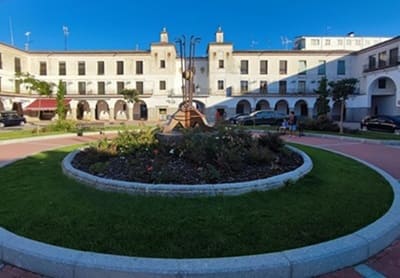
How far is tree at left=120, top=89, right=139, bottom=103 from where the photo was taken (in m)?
42.5

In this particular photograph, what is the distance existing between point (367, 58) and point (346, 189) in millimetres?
46304

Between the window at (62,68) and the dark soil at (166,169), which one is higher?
the window at (62,68)

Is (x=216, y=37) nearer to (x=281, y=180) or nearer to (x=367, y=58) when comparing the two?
(x=367, y=58)

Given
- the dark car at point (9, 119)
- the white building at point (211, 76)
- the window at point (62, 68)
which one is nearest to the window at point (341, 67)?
the white building at point (211, 76)

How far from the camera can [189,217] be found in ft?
14.5

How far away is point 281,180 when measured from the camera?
5.85 m

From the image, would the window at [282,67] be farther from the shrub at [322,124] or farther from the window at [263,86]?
the shrub at [322,124]

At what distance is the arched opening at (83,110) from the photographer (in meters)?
48.1

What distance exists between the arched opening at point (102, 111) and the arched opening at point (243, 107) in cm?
2109

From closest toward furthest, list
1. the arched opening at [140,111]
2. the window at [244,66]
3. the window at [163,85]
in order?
A: the window at [163,85]
the window at [244,66]
the arched opening at [140,111]

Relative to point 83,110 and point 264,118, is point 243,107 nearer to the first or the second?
point 264,118

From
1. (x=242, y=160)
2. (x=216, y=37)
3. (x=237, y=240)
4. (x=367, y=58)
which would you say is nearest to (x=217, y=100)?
(x=216, y=37)

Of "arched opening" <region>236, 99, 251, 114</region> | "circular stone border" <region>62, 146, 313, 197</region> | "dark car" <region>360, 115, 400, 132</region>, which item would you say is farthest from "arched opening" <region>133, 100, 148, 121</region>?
"circular stone border" <region>62, 146, 313, 197</region>

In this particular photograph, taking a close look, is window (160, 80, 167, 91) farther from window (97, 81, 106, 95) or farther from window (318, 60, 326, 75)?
window (318, 60, 326, 75)
